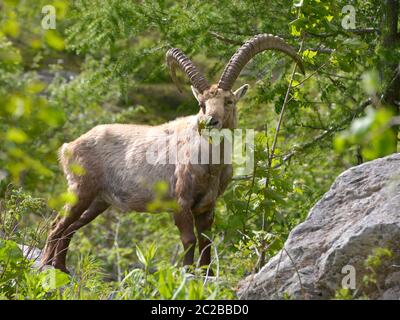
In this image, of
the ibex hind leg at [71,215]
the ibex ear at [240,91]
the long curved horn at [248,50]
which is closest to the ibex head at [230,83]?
the long curved horn at [248,50]

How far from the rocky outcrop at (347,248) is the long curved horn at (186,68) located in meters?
2.82

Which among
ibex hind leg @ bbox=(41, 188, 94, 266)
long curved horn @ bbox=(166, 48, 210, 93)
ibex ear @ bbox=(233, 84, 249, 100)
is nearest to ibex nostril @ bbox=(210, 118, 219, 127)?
long curved horn @ bbox=(166, 48, 210, 93)

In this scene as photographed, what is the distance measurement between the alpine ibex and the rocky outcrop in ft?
6.69

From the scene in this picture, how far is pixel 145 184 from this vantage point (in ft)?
31.0

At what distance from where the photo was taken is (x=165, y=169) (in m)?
9.35

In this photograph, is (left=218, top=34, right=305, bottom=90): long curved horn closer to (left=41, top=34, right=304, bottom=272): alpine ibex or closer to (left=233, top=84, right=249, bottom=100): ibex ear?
(left=41, top=34, right=304, bottom=272): alpine ibex

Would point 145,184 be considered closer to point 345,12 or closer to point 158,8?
point 158,8

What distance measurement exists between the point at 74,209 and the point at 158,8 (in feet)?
8.73

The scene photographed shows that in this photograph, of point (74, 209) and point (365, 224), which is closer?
point (365, 224)

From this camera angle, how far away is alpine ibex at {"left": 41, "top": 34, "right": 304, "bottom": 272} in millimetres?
8711

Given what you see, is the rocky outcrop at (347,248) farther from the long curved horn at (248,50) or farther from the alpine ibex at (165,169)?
the long curved horn at (248,50)

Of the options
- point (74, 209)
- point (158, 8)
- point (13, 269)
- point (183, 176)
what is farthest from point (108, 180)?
point (13, 269)

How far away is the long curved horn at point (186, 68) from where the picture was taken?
355 inches
